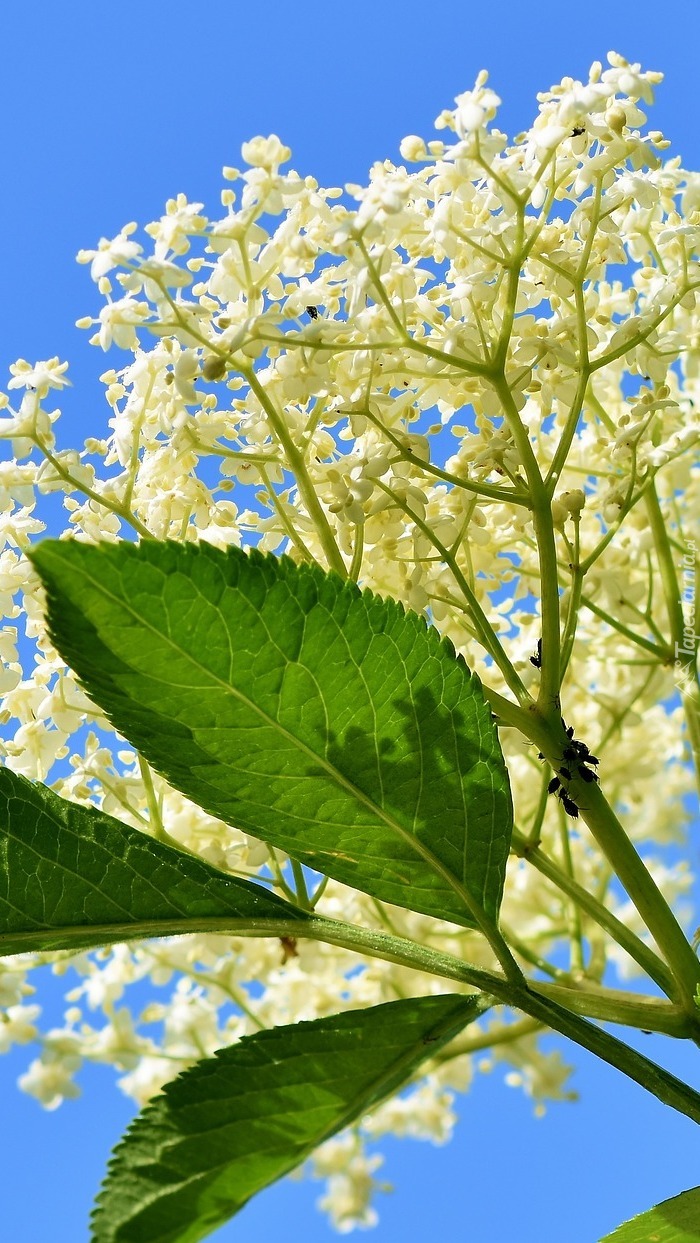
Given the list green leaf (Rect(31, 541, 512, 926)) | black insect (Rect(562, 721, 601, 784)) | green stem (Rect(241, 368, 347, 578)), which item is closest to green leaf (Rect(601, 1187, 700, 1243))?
green leaf (Rect(31, 541, 512, 926))

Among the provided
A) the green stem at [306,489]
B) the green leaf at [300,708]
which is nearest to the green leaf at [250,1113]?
the green leaf at [300,708]

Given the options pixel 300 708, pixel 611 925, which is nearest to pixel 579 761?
pixel 611 925

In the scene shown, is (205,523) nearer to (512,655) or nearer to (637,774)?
(512,655)

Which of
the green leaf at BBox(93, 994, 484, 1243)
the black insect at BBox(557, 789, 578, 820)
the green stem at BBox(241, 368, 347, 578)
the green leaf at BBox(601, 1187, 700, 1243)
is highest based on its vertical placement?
the green stem at BBox(241, 368, 347, 578)

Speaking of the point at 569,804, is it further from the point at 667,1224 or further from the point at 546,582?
the point at 667,1224

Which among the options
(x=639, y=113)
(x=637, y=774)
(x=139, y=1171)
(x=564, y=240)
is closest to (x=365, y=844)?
(x=139, y=1171)

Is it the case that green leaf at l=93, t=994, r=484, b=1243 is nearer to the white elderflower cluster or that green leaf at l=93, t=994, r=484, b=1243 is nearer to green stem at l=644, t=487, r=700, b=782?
the white elderflower cluster

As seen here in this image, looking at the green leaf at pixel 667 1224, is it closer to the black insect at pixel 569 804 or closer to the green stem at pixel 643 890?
the green stem at pixel 643 890

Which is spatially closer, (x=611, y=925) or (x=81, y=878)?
(x=81, y=878)
